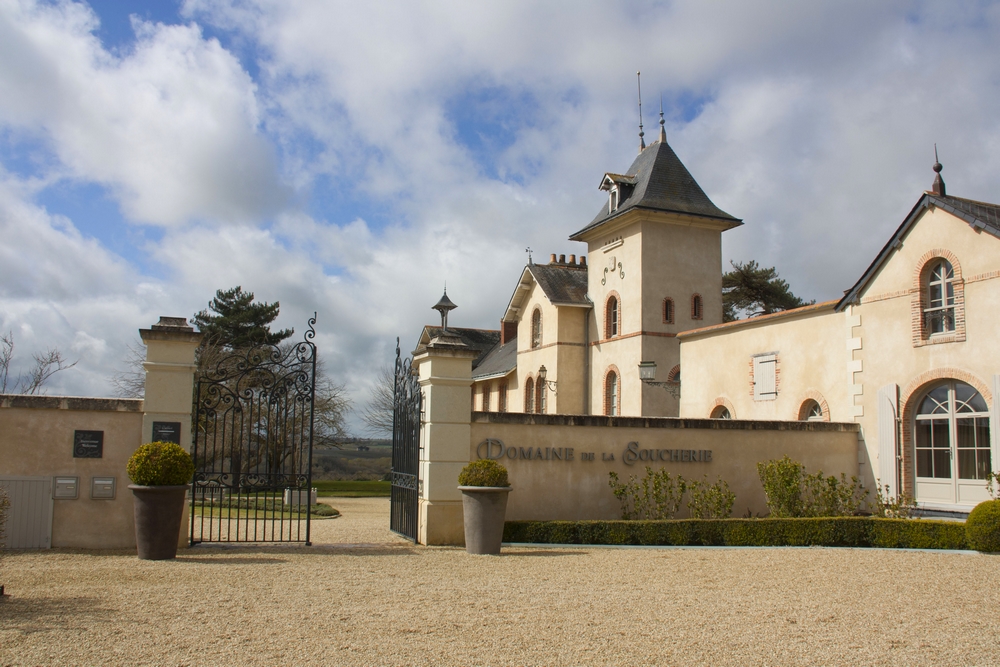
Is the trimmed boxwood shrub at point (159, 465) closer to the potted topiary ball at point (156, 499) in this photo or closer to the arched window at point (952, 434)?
the potted topiary ball at point (156, 499)

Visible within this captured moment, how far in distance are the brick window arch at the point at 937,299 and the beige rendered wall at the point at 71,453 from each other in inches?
514

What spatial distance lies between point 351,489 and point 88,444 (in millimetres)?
21962

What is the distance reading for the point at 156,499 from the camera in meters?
9.59

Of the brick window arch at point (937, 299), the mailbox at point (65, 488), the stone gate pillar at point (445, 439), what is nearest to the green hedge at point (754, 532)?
the stone gate pillar at point (445, 439)

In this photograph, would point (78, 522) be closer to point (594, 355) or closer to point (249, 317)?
point (594, 355)

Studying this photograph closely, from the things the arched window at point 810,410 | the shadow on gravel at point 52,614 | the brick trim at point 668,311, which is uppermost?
the brick trim at point 668,311

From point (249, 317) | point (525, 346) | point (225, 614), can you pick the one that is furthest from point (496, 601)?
point (249, 317)

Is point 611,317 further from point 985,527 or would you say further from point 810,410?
point 985,527

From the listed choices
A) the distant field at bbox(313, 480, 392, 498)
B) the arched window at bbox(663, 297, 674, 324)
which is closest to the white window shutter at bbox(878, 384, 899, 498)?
the arched window at bbox(663, 297, 674, 324)

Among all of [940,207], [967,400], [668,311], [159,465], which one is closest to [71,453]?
[159,465]

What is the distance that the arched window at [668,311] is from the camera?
1011 inches

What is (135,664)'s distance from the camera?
17.4ft

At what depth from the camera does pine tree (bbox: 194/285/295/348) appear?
36.7 metres

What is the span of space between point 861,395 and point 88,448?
13.4m
